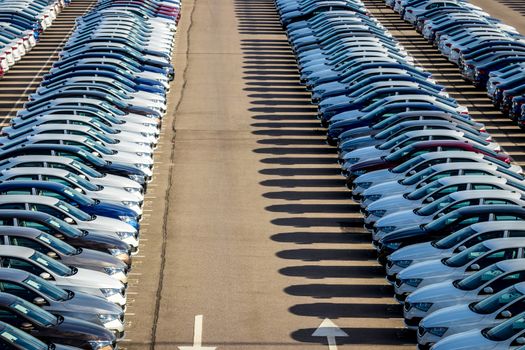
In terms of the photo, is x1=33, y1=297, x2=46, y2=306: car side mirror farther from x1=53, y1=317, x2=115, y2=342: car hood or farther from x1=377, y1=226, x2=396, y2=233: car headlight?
x1=377, y1=226, x2=396, y2=233: car headlight

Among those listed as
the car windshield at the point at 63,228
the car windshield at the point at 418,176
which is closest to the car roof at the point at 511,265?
the car windshield at the point at 418,176

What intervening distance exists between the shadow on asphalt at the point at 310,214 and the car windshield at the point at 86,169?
425cm

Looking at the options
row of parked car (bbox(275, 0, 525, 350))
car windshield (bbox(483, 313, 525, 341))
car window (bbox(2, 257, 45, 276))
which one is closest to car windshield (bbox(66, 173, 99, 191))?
car window (bbox(2, 257, 45, 276))

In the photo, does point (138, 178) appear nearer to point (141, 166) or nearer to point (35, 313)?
point (141, 166)

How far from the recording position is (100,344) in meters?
16.8

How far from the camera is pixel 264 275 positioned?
21.5 metres

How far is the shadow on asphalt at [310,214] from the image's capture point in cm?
1992

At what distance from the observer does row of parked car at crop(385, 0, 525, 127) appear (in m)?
33.9

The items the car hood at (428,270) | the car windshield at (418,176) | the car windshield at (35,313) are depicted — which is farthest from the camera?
the car windshield at (418,176)

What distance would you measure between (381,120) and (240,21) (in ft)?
74.8

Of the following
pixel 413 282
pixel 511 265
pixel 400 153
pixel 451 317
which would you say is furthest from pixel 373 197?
pixel 451 317

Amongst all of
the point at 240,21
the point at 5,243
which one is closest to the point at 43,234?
the point at 5,243

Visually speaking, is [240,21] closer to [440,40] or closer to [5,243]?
[440,40]

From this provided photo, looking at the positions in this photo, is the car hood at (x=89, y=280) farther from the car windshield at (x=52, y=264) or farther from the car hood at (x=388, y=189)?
the car hood at (x=388, y=189)
